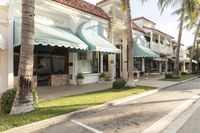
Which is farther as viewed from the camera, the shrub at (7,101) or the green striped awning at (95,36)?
the green striped awning at (95,36)

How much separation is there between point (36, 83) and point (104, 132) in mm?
11326

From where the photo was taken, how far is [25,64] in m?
9.21

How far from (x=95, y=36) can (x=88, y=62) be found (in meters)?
3.13

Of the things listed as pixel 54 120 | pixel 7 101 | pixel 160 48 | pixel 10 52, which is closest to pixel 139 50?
pixel 160 48

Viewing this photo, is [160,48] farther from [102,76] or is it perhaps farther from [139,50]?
[102,76]

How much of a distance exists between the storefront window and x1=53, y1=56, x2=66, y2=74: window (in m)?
1.46

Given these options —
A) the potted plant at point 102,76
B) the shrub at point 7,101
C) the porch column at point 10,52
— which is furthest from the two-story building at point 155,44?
the shrub at point 7,101

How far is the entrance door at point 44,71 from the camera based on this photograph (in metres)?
18.3

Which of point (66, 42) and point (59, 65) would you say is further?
point (59, 65)

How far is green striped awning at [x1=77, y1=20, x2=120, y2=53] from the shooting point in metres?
17.9

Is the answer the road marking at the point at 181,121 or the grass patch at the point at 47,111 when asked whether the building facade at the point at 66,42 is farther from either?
the road marking at the point at 181,121

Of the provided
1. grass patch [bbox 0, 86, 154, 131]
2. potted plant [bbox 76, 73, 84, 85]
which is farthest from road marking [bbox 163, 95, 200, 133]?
potted plant [bbox 76, 73, 84, 85]

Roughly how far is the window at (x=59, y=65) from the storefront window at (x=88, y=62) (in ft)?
4.78

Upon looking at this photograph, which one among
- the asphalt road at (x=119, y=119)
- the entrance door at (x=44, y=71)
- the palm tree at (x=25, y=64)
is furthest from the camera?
the entrance door at (x=44, y=71)
